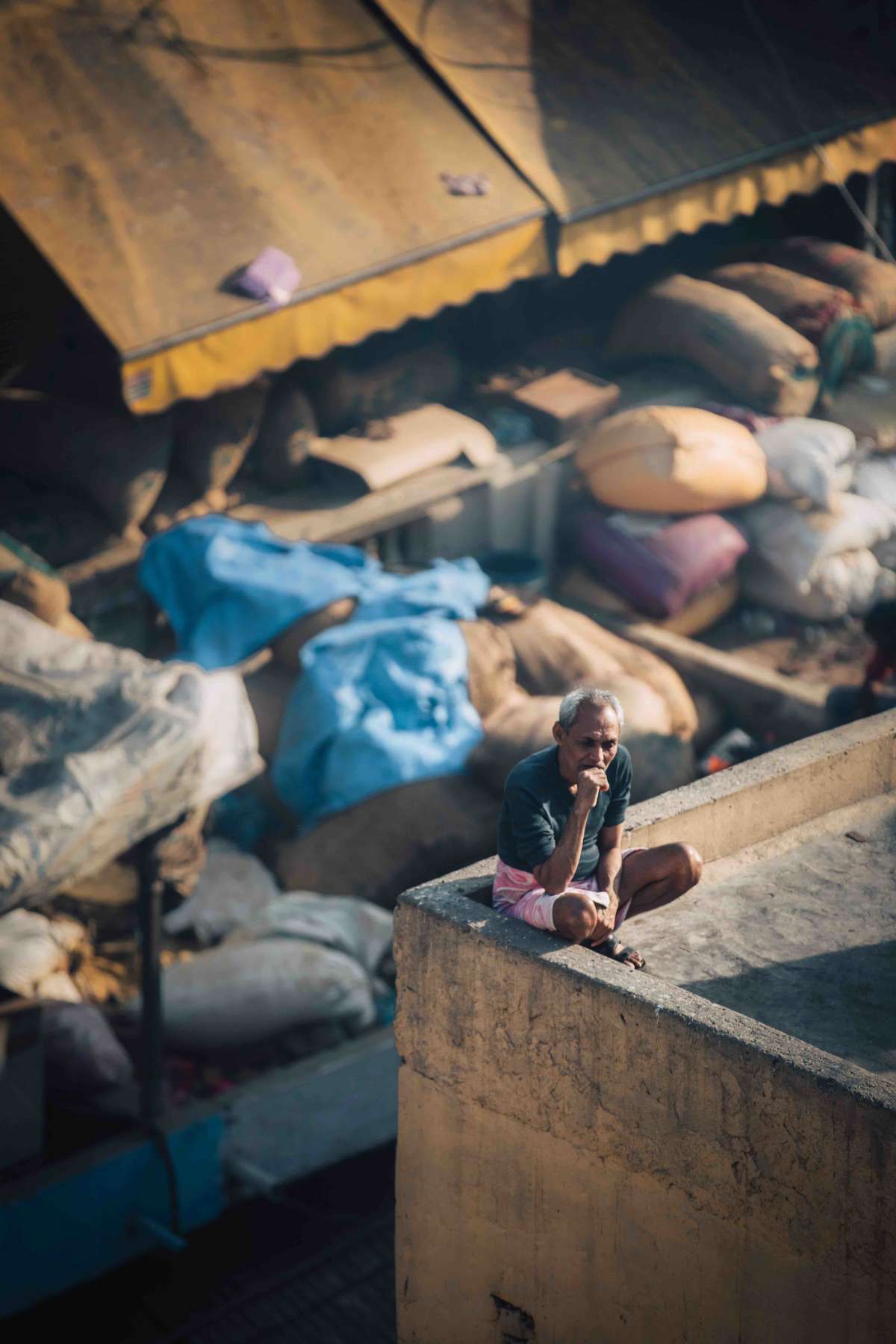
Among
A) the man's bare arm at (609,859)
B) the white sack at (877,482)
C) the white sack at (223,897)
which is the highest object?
the man's bare arm at (609,859)

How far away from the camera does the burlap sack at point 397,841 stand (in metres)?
6.48

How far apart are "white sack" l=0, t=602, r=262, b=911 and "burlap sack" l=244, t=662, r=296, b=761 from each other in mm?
2169

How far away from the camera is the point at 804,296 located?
31.3 ft

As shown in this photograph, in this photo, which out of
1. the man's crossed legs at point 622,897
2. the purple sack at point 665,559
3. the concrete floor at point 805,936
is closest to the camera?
the man's crossed legs at point 622,897

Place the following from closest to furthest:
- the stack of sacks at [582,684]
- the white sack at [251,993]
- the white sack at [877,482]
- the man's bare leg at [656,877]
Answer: the man's bare leg at [656,877] → the white sack at [251,993] → the stack of sacks at [582,684] → the white sack at [877,482]

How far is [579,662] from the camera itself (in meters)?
7.19

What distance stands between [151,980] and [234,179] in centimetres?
445

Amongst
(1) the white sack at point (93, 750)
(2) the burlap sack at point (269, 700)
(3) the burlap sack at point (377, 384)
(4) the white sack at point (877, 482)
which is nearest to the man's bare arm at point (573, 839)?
(1) the white sack at point (93, 750)

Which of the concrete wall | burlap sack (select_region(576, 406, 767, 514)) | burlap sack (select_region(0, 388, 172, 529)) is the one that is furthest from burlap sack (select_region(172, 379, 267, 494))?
the concrete wall

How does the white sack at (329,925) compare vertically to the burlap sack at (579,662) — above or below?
below

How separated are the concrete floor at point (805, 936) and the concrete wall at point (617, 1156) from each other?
0.62 feet

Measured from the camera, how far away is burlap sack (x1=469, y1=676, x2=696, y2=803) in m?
6.51

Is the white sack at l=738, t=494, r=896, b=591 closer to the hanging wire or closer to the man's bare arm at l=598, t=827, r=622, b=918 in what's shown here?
the hanging wire

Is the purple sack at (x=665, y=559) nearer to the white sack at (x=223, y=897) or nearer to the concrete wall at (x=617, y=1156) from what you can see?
the white sack at (x=223, y=897)
